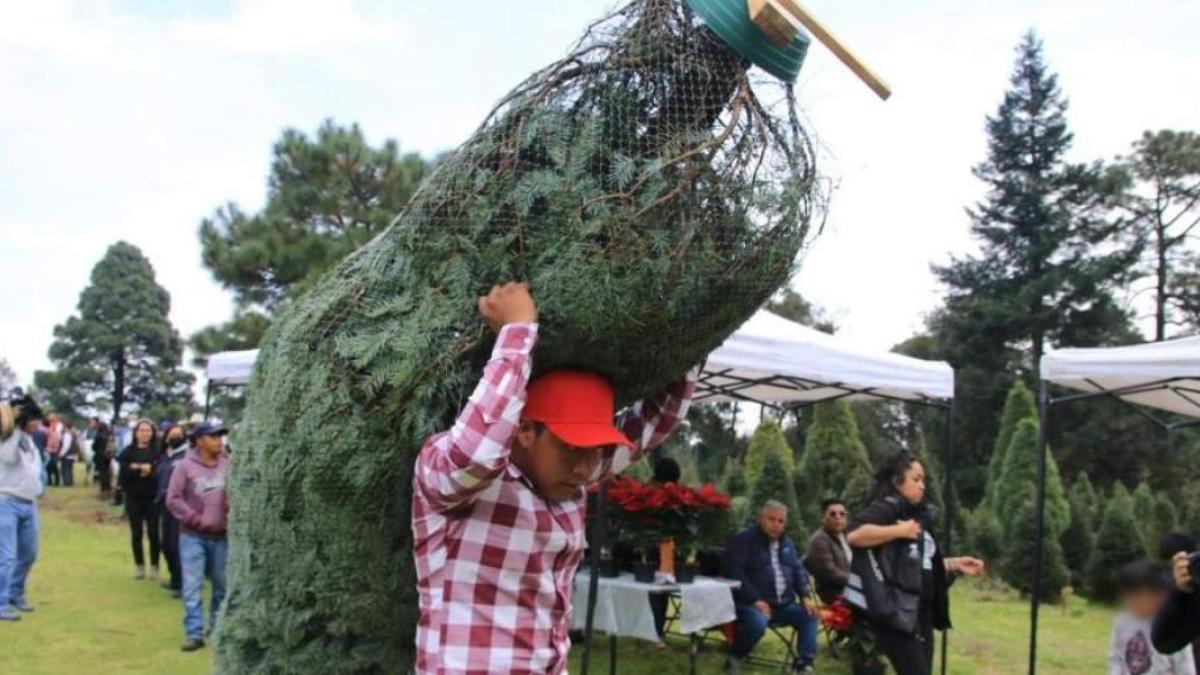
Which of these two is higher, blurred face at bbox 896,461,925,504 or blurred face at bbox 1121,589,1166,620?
blurred face at bbox 896,461,925,504

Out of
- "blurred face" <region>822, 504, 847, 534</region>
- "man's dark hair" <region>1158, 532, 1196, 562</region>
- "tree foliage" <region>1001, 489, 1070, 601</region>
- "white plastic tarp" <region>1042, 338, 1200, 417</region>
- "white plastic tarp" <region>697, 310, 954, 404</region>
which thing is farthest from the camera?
"tree foliage" <region>1001, 489, 1070, 601</region>

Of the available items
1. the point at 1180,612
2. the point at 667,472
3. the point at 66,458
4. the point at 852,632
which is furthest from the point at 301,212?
the point at 1180,612

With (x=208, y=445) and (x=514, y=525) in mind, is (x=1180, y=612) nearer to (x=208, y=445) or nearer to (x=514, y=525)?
(x=514, y=525)

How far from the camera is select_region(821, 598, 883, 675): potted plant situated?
25.1 feet

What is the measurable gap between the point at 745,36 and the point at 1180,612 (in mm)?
2937

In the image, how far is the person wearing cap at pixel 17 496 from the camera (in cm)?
920

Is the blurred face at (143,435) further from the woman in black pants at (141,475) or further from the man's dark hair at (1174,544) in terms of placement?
the man's dark hair at (1174,544)

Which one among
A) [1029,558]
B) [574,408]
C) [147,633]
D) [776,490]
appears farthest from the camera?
[1029,558]

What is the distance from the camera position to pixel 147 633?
980 cm

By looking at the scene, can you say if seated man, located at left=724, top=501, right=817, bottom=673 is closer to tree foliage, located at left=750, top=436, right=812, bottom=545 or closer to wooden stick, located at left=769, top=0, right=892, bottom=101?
tree foliage, located at left=750, top=436, right=812, bottom=545

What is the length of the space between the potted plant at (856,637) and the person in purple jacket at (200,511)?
15.7ft

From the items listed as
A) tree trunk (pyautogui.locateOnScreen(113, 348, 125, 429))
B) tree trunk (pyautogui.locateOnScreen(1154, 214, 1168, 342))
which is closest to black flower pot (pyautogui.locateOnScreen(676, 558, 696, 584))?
tree trunk (pyautogui.locateOnScreen(1154, 214, 1168, 342))

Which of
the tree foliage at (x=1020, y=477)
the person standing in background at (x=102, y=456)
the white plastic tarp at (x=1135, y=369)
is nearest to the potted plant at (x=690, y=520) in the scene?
the white plastic tarp at (x=1135, y=369)

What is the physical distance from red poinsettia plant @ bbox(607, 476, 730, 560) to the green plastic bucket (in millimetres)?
6180
